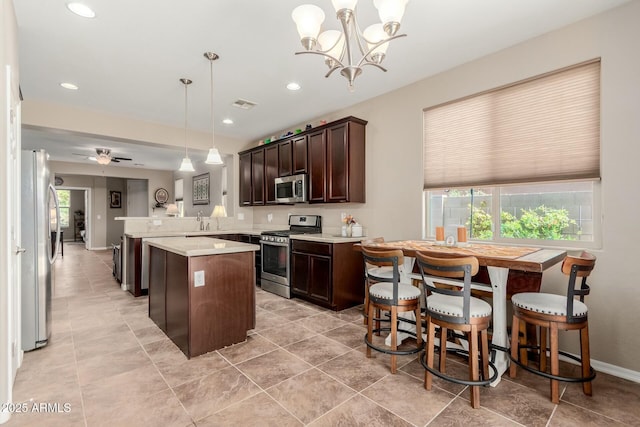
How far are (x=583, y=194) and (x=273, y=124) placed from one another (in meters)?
4.25

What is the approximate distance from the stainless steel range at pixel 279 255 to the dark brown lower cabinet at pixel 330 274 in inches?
9.8

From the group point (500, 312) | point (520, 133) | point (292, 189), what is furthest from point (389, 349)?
point (292, 189)

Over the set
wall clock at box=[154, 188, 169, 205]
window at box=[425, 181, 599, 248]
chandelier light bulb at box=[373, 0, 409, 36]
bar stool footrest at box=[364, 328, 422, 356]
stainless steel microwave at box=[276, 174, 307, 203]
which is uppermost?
chandelier light bulb at box=[373, 0, 409, 36]

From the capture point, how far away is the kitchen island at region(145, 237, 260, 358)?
8.24 feet

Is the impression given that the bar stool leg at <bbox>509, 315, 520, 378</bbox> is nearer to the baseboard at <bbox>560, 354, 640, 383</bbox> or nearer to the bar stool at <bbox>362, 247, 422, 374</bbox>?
the bar stool at <bbox>362, 247, 422, 374</bbox>

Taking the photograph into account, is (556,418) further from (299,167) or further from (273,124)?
(273,124)

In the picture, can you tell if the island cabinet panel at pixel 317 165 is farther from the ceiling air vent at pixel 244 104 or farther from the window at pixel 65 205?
the window at pixel 65 205

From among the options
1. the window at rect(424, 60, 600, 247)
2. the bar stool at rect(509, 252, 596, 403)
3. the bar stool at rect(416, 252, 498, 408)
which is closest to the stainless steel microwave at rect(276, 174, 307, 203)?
the window at rect(424, 60, 600, 247)

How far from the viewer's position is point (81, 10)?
227cm

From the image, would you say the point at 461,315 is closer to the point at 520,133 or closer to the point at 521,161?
the point at 521,161

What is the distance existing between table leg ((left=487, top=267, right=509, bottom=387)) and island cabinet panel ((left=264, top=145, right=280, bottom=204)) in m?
3.66

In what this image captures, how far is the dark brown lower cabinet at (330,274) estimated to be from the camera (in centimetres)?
370

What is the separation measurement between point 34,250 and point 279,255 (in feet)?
8.68

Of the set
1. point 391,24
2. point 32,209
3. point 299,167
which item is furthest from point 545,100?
point 32,209
